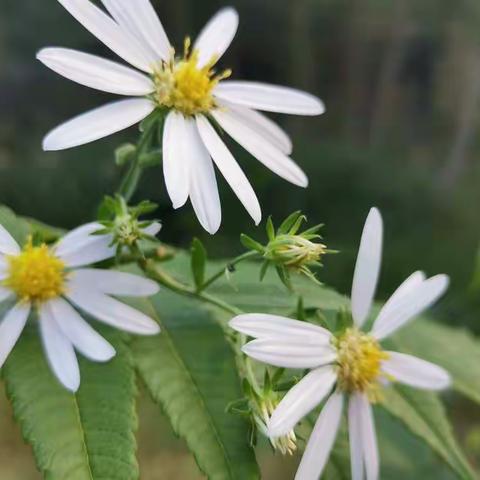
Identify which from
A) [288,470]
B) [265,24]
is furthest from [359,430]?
[265,24]

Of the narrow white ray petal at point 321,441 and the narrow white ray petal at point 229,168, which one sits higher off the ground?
the narrow white ray petal at point 229,168

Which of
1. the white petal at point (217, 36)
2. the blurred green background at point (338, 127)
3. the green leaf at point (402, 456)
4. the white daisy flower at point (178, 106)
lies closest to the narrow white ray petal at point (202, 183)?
the white daisy flower at point (178, 106)

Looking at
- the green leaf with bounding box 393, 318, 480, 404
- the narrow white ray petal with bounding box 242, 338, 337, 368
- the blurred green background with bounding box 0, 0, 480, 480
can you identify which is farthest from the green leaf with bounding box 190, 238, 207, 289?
the blurred green background with bounding box 0, 0, 480, 480

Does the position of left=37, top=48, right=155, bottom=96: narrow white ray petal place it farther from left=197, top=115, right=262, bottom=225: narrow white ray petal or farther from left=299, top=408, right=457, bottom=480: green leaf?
left=299, top=408, right=457, bottom=480: green leaf

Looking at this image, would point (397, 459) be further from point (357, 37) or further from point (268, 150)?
point (357, 37)

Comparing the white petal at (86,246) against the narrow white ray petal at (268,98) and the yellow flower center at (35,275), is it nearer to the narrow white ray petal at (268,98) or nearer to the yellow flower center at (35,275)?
the yellow flower center at (35,275)

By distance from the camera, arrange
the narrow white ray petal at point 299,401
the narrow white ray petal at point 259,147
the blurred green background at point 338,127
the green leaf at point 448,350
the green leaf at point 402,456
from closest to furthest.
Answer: the narrow white ray petal at point 299,401, the narrow white ray petal at point 259,147, the green leaf at point 448,350, the green leaf at point 402,456, the blurred green background at point 338,127

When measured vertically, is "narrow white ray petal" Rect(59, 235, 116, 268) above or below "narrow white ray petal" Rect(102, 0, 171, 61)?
below
